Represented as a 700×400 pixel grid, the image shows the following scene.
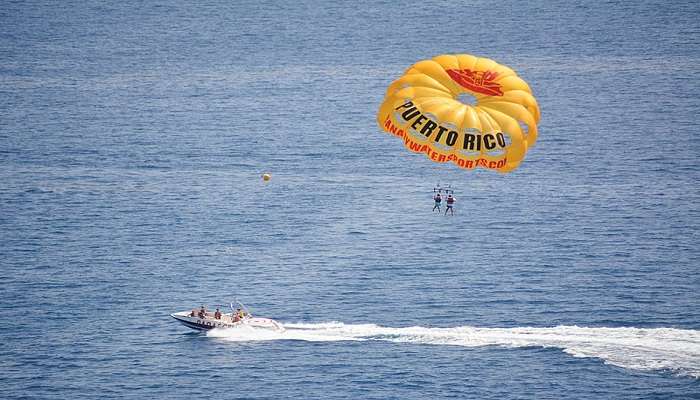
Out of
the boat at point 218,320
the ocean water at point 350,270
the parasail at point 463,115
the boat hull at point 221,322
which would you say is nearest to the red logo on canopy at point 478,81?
the parasail at point 463,115

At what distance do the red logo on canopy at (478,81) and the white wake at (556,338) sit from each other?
25.9 m

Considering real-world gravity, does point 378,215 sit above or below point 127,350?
above

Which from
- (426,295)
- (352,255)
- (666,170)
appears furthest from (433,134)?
(666,170)

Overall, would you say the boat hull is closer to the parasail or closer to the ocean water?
the ocean water

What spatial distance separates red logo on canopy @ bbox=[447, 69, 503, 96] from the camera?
110 meters

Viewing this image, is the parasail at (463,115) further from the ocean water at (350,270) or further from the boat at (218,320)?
the boat at (218,320)

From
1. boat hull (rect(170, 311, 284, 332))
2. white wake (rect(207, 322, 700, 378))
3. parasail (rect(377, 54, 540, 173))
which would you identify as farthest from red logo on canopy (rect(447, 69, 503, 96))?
boat hull (rect(170, 311, 284, 332))

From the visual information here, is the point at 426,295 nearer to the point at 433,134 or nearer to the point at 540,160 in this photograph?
the point at 433,134

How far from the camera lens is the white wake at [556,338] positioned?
119688 mm

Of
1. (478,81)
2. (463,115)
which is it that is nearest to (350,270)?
(478,81)

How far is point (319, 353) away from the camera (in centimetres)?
12400

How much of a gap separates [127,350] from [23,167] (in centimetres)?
6664

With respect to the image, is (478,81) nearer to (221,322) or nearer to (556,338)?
(556,338)

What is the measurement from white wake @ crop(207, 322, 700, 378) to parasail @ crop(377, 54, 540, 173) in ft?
72.4
